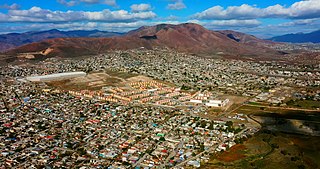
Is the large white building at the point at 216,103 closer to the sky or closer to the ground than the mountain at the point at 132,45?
closer to the ground

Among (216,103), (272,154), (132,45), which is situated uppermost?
(132,45)

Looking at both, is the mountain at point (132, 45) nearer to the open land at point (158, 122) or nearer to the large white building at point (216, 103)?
the open land at point (158, 122)

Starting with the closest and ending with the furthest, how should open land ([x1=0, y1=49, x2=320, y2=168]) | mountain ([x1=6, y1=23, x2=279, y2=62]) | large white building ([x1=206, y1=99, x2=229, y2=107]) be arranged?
1. open land ([x1=0, y1=49, x2=320, y2=168])
2. large white building ([x1=206, y1=99, x2=229, y2=107])
3. mountain ([x1=6, y1=23, x2=279, y2=62])

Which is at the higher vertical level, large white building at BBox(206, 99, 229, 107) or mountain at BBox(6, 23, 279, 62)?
mountain at BBox(6, 23, 279, 62)

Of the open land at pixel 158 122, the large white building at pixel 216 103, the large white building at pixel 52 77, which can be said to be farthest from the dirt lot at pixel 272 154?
the large white building at pixel 52 77

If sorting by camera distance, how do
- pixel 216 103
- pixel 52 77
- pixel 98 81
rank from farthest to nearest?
1. pixel 52 77
2. pixel 98 81
3. pixel 216 103

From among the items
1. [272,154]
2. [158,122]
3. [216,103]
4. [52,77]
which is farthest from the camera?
[52,77]

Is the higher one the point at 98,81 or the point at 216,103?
the point at 98,81

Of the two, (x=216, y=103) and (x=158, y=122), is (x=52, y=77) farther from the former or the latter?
(x=216, y=103)

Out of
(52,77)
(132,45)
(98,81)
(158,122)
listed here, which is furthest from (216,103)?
(132,45)

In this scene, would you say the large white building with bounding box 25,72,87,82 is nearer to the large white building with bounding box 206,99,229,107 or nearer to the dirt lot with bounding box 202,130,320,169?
the large white building with bounding box 206,99,229,107

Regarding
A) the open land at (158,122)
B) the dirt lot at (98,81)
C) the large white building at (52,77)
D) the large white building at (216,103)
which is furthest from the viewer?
the large white building at (52,77)

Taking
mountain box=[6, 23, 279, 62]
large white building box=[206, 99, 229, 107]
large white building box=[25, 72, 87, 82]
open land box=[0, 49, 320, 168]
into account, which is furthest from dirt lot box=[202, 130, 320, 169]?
mountain box=[6, 23, 279, 62]

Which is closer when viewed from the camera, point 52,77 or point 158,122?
point 158,122
